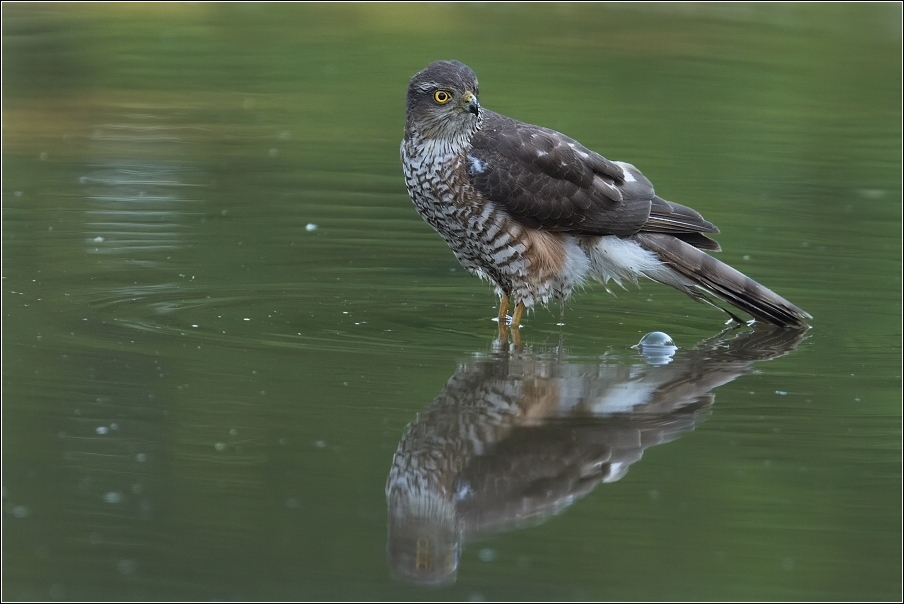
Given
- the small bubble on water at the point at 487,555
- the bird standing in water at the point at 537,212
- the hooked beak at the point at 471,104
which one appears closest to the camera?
the small bubble on water at the point at 487,555

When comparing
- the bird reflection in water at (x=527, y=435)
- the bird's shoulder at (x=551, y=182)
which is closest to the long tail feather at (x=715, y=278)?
the bird's shoulder at (x=551, y=182)

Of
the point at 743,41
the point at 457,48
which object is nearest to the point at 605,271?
the point at 457,48

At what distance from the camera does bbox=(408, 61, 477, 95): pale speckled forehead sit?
7.59m

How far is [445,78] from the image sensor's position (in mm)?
7605

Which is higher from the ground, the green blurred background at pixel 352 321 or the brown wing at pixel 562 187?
the brown wing at pixel 562 187

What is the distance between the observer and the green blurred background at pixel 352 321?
470 cm

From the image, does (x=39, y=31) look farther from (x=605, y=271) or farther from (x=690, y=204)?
(x=605, y=271)

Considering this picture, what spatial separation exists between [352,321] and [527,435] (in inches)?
78.1

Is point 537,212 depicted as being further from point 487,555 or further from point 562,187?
point 487,555

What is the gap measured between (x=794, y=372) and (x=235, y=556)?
329cm

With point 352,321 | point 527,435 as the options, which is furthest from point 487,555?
point 352,321

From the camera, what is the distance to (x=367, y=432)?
18.8ft

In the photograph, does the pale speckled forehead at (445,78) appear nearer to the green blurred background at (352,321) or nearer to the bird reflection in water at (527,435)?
the green blurred background at (352,321)

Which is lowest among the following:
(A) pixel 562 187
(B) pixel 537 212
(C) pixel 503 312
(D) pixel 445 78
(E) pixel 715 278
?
(C) pixel 503 312
